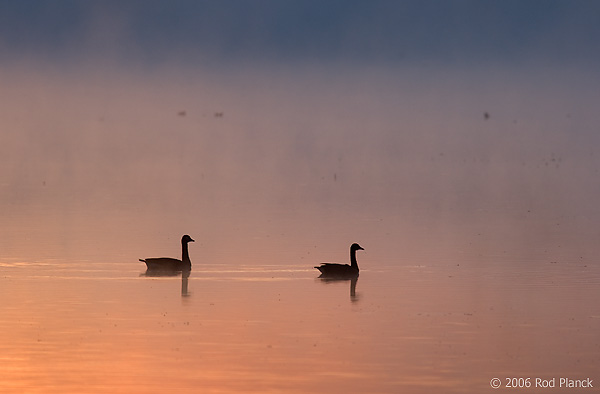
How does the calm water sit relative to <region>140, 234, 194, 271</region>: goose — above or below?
below

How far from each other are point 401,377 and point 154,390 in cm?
293

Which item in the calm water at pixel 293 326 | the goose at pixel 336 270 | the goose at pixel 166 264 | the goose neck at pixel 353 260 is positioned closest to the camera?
the calm water at pixel 293 326

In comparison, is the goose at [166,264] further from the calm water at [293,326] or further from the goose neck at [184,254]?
the goose neck at [184,254]

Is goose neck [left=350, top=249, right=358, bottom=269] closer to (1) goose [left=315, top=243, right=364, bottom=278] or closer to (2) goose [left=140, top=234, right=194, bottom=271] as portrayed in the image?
(1) goose [left=315, top=243, right=364, bottom=278]

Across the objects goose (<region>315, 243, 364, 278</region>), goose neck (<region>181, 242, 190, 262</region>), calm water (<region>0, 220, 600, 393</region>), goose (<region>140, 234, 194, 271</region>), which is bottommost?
calm water (<region>0, 220, 600, 393</region>)

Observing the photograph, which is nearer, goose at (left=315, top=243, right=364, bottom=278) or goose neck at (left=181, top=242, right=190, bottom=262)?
goose at (left=315, top=243, right=364, bottom=278)

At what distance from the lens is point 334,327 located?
23.4 metres

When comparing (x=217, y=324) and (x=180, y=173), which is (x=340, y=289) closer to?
(x=217, y=324)

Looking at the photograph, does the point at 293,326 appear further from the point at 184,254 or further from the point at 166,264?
the point at 184,254

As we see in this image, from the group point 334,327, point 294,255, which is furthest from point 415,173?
point 334,327

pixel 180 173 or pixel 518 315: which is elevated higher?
pixel 180 173

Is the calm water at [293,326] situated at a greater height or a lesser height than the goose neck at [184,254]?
lesser

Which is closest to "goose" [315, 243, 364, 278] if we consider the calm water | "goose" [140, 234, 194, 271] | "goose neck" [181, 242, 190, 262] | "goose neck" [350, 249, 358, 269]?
the calm water

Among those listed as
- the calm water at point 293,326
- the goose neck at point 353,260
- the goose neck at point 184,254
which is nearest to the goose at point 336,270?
the calm water at point 293,326
